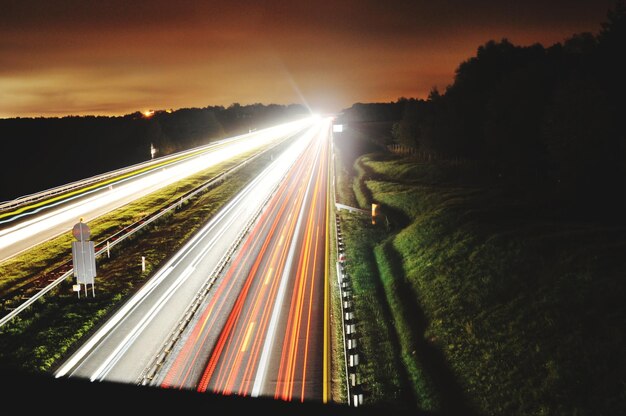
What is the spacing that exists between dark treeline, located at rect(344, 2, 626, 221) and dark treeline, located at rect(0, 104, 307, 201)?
5385 centimetres

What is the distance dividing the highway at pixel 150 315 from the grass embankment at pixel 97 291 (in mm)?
755

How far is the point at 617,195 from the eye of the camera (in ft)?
103

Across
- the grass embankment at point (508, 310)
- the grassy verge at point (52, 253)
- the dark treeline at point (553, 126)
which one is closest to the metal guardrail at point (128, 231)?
the grassy verge at point (52, 253)

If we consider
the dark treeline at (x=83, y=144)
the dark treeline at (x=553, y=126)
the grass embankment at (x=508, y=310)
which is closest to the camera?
the grass embankment at (x=508, y=310)

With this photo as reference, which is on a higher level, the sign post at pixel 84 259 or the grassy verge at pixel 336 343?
the sign post at pixel 84 259

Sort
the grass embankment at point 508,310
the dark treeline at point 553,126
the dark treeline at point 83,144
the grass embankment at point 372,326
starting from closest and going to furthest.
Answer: the grass embankment at point 508,310 → the grass embankment at point 372,326 → the dark treeline at point 553,126 → the dark treeline at point 83,144

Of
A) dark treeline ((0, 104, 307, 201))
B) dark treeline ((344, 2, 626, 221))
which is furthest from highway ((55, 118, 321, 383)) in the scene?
dark treeline ((0, 104, 307, 201))

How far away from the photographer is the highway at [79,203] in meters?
27.8

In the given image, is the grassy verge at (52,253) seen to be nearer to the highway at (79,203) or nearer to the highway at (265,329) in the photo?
the highway at (79,203)

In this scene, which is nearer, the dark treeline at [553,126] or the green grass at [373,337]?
the green grass at [373,337]

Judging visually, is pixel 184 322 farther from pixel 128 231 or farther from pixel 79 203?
pixel 79 203

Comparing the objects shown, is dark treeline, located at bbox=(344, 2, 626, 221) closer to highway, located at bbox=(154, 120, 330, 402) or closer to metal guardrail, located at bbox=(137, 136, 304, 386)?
highway, located at bbox=(154, 120, 330, 402)

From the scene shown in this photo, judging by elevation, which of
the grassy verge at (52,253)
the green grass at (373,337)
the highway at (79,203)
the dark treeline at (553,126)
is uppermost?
the dark treeline at (553,126)

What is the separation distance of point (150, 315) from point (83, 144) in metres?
139
